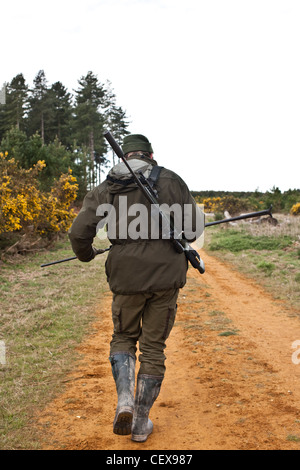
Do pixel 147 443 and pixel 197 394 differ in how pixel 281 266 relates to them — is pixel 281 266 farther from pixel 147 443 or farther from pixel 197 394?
pixel 147 443

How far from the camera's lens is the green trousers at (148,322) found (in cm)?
347

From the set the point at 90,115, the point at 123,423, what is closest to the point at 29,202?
the point at 123,423

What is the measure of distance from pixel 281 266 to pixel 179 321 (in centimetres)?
566

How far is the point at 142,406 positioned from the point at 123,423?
0.18 metres

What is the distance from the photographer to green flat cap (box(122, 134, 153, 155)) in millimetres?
3656

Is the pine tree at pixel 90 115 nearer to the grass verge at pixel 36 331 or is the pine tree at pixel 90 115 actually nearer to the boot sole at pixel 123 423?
the grass verge at pixel 36 331

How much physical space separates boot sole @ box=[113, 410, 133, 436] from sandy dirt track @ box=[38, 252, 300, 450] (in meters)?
0.10

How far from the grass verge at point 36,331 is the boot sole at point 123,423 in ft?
2.05

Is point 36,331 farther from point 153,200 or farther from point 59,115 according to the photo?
point 59,115

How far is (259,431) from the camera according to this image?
3.48m

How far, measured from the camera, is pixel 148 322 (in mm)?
3531

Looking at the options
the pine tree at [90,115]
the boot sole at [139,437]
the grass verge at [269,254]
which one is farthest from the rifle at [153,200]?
the pine tree at [90,115]

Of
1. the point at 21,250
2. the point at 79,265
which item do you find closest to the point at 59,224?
the point at 21,250

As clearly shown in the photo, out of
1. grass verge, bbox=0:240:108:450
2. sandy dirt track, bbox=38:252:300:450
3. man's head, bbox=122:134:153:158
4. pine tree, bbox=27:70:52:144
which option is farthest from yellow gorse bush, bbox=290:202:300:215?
pine tree, bbox=27:70:52:144
